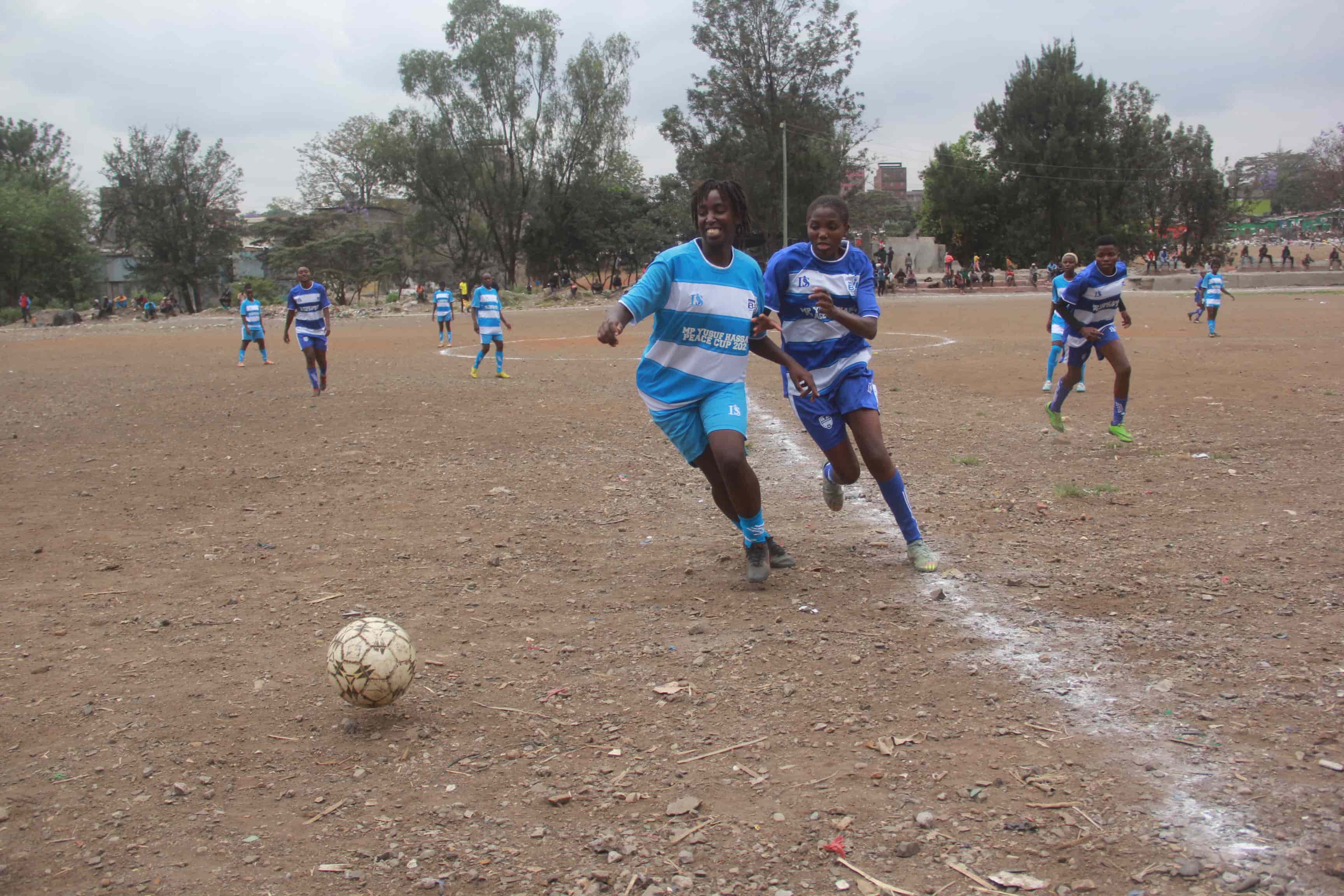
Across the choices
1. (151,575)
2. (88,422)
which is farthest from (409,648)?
(88,422)

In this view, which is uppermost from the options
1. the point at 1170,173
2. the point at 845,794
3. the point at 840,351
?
the point at 1170,173

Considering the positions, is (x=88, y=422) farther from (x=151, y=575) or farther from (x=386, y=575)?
(x=386, y=575)

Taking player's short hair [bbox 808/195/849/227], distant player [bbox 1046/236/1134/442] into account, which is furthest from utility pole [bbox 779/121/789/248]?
player's short hair [bbox 808/195/849/227]

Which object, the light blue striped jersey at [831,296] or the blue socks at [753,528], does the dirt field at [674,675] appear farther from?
the light blue striped jersey at [831,296]

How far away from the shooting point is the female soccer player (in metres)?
5.30

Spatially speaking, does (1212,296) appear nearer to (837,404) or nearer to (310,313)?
(310,313)

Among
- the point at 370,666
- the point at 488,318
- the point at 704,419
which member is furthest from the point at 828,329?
the point at 488,318

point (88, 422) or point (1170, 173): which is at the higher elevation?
point (1170, 173)

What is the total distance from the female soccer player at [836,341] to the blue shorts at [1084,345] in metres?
4.57

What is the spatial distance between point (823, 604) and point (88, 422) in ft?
34.6

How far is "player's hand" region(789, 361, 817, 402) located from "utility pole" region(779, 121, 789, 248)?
40942 mm

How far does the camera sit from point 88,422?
12.1 meters

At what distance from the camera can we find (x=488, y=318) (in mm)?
16453

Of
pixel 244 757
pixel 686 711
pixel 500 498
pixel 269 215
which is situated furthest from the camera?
pixel 269 215
